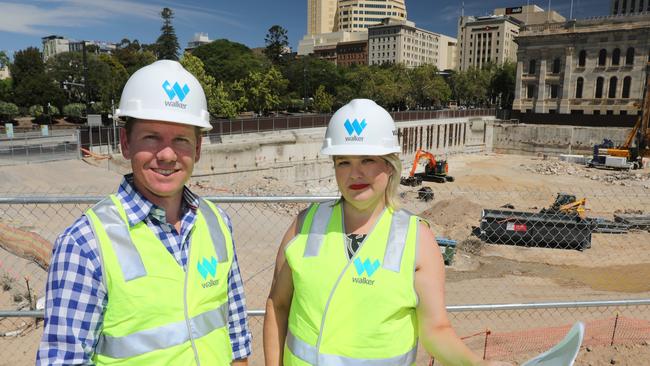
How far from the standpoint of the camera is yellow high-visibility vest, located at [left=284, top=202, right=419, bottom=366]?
7.46 ft

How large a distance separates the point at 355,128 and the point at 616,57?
69149 mm

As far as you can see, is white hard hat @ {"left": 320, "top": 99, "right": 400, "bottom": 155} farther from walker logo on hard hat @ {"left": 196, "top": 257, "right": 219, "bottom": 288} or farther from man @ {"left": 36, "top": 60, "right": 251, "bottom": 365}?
walker logo on hard hat @ {"left": 196, "top": 257, "right": 219, "bottom": 288}

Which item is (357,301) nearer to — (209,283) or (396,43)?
(209,283)

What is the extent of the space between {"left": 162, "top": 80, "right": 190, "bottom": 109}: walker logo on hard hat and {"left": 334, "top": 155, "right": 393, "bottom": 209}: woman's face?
86 cm

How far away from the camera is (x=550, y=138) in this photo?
5462 centimetres

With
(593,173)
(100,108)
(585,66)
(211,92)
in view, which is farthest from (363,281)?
(585,66)

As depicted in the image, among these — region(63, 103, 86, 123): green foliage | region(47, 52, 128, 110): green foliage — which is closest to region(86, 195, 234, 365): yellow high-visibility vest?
region(63, 103, 86, 123): green foliage

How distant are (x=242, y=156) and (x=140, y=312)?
28.5 metres

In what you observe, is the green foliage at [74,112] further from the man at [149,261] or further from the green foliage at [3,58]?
the man at [149,261]

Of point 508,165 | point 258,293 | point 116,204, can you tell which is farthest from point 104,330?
point 508,165

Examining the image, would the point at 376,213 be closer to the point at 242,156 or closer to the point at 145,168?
the point at 145,168

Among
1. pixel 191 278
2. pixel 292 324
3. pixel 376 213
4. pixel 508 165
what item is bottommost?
pixel 508 165

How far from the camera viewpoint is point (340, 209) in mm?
2562

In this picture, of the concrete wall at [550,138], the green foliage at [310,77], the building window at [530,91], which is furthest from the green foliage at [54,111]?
the building window at [530,91]
